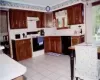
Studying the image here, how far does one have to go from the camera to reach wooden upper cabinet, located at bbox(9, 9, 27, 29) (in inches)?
169

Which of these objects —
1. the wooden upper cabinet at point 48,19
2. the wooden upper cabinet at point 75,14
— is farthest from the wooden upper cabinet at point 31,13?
the wooden upper cabinet at point 75,14

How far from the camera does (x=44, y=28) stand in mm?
5535

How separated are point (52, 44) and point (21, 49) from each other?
1.67 metres

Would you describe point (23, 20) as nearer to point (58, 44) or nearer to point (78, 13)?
point (58, 44)

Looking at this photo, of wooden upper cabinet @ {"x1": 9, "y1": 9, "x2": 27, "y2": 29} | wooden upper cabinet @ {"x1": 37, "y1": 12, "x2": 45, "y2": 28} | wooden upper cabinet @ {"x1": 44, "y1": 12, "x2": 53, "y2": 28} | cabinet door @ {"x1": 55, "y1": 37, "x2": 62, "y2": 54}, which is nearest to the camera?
wooden upper cabinet @ {"x1": 9, "y1": 9, "x2": 27, "y2": 29}

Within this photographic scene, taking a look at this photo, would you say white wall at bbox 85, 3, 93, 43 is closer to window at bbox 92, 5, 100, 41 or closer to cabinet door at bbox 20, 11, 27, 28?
window at bbox 92, 5, 100, 41

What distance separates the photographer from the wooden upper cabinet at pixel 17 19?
4.30m

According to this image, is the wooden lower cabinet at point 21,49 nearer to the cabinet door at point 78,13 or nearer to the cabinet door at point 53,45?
the cabinet door at point 53,45

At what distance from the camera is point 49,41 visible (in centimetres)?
540

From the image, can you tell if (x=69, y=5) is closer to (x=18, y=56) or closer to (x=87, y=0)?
(x=87, y=0)

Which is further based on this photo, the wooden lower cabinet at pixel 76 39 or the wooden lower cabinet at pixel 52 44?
the wooden lower cabinet at pixel 52 44

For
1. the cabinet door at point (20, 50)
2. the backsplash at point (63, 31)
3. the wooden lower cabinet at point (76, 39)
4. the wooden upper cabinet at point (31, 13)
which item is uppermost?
the wooden upper cabinet at point (31, 13)

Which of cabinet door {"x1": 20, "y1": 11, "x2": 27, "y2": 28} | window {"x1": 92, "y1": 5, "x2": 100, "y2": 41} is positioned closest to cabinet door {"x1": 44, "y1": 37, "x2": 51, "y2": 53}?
cabinet door {"x1": 20, "y1": 11, "x2": 27, "y2": 28}

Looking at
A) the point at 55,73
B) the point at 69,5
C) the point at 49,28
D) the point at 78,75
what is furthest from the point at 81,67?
the point at 49,28
